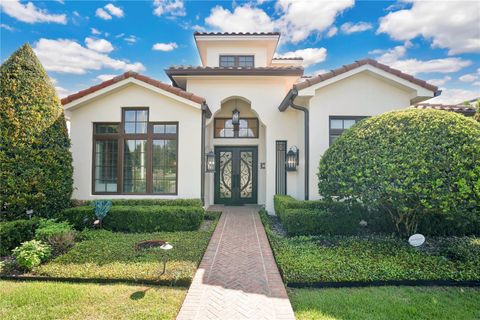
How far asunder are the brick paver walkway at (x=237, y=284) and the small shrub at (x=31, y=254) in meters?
3.83

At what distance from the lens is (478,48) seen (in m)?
9.87

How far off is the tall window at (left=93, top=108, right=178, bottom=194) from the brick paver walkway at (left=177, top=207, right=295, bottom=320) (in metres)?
3.86

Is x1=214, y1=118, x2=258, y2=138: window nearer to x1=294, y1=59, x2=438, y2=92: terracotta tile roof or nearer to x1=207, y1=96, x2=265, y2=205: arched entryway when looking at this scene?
x1=207, y1=96, x2=265, y2=205: arched entryway

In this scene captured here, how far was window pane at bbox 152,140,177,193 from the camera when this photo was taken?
1020 cm

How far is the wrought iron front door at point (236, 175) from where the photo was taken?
13.3 m

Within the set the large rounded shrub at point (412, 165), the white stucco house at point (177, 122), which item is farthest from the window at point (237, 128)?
the large rounded shrub at point (412, 165)

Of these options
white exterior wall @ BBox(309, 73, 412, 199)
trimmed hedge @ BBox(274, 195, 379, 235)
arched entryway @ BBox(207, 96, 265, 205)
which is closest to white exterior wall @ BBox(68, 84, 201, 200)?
arched entryway @ BBox(207, 96, 265, 205)

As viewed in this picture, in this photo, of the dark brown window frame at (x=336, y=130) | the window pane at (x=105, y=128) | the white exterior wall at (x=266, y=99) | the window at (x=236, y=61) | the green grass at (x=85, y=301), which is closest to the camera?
the green grass at (x=85, y=301)

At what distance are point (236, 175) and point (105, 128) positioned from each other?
665cm

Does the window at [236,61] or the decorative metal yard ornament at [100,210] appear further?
the window at [236,61]

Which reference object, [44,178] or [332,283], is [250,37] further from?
[332,283]

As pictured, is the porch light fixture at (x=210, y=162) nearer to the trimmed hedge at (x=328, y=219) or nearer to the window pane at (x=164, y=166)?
the window pane at (x=164, y=166)

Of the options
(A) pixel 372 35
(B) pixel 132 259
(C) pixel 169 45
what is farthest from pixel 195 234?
(A) pixel 372 35

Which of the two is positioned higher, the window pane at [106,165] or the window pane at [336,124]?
the window pane at [336,124]
